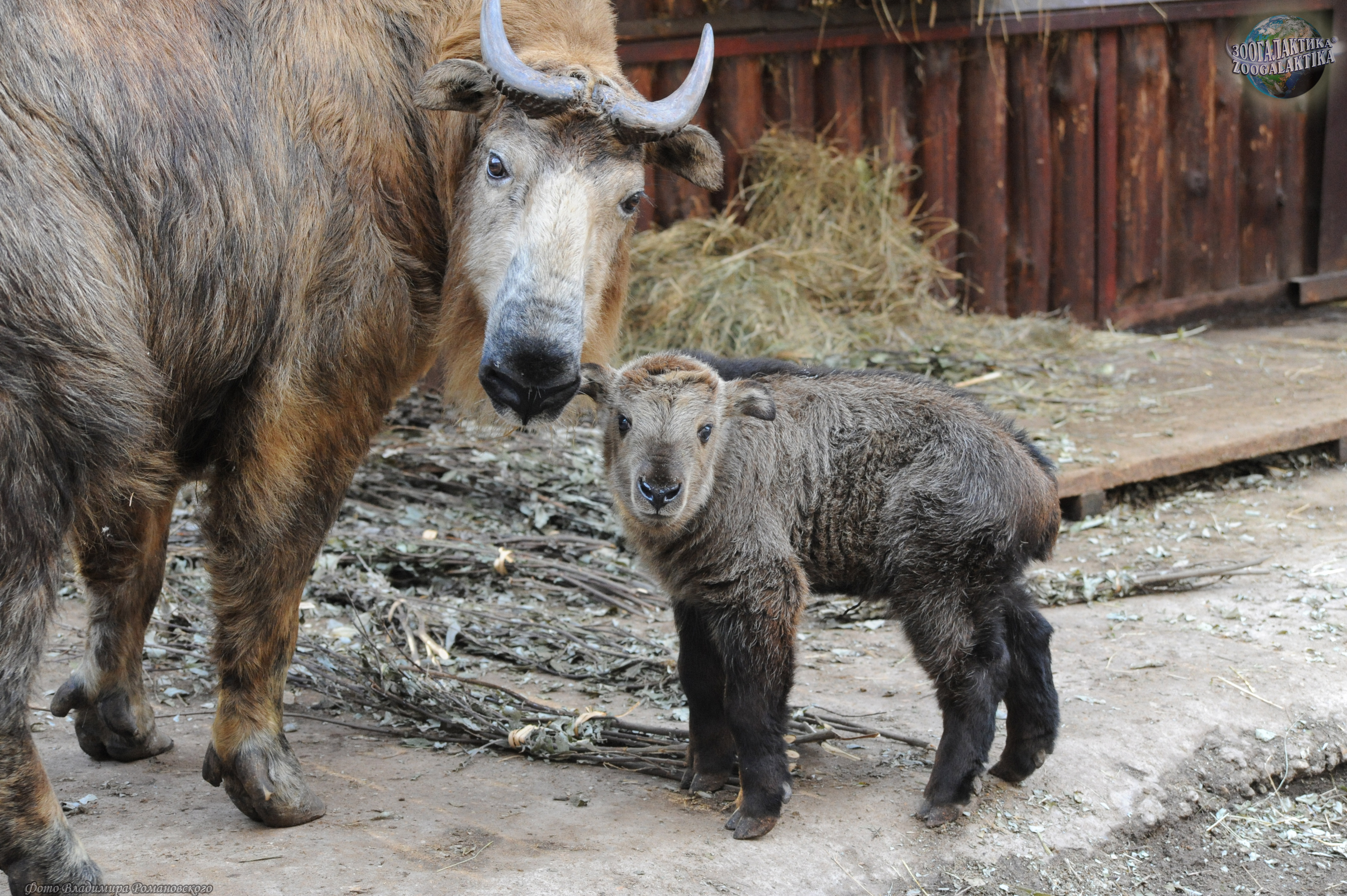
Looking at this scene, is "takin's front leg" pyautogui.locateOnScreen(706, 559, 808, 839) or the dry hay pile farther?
the dry hay pile

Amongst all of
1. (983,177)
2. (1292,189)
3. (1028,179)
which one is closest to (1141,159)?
(1028,179)

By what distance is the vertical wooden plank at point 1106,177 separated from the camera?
28.9 ft

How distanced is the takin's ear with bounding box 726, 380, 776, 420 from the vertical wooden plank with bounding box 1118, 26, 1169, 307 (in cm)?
635

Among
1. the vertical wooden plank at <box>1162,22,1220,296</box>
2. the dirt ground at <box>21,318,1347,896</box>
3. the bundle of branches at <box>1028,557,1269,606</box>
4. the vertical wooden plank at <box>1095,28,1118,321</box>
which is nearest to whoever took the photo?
the dirt ground at <box>21,318,1347,896</box>

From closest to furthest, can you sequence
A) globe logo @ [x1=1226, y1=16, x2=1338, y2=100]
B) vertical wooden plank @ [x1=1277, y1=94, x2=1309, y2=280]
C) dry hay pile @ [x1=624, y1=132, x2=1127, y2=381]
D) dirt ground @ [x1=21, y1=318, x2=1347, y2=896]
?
dirt ground @ [x1=21, y1=318, x2=1347, y2=896] < globe logo @ [x1=1226, y1=16, x2=1338, y2=100] < dry hay pile @ [x1=624, y1=132, x2=1127, y2=381] < vertical wooden plank @ [x1=1277, y1=94, x2=1309, y2=280]

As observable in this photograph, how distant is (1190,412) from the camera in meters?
6.91

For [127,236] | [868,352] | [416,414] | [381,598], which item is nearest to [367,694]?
[381,598]

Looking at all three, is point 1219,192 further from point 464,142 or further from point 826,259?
point 464,142

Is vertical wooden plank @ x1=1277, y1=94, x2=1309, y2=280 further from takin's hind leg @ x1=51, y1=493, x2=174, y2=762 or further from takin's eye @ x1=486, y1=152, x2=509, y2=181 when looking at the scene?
takin's hind leg @ x1=51, y1=493, x2=174, y2=762

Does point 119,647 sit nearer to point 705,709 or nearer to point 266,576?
point 266,576

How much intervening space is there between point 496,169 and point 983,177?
19.4 ft

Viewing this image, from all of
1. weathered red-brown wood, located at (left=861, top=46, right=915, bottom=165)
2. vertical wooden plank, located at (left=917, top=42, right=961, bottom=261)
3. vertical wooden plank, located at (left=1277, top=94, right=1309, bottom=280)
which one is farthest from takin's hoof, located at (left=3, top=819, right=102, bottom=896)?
vertical wooden plank, located at (left=1277, top=94, right=1309, bottom=280)

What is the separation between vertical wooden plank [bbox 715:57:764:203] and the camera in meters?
7.96

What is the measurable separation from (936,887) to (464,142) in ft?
7.59
